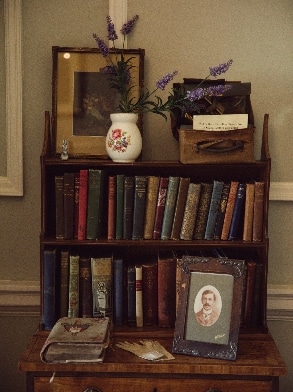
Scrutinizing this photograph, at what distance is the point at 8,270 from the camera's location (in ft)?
8.20

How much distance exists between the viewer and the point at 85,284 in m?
2.21

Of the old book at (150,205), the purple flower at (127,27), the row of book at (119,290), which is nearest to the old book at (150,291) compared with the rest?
the row of book at (119,290)

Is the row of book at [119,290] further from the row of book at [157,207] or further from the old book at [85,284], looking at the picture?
the row of book at [157,207]

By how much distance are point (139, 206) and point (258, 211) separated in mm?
479

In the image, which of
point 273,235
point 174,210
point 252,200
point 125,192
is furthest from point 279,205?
point 125,192

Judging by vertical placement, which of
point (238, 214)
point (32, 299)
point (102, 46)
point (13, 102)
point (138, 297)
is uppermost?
point (102, 46)

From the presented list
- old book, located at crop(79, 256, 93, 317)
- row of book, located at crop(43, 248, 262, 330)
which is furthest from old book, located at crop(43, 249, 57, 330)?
old book, located at crop(79, 256, 93, 317)

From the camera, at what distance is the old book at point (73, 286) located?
7.20 feet

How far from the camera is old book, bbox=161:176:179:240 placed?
7.10 feet

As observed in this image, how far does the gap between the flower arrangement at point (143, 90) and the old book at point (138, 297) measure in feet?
2.14

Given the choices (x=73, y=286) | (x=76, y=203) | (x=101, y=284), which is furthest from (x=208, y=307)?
(x=76, y=203)

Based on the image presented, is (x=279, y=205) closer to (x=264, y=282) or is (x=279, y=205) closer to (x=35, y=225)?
(x=264, y=282)

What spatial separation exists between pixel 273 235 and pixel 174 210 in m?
0.57

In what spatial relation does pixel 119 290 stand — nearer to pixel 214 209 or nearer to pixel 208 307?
pixel 208 307
